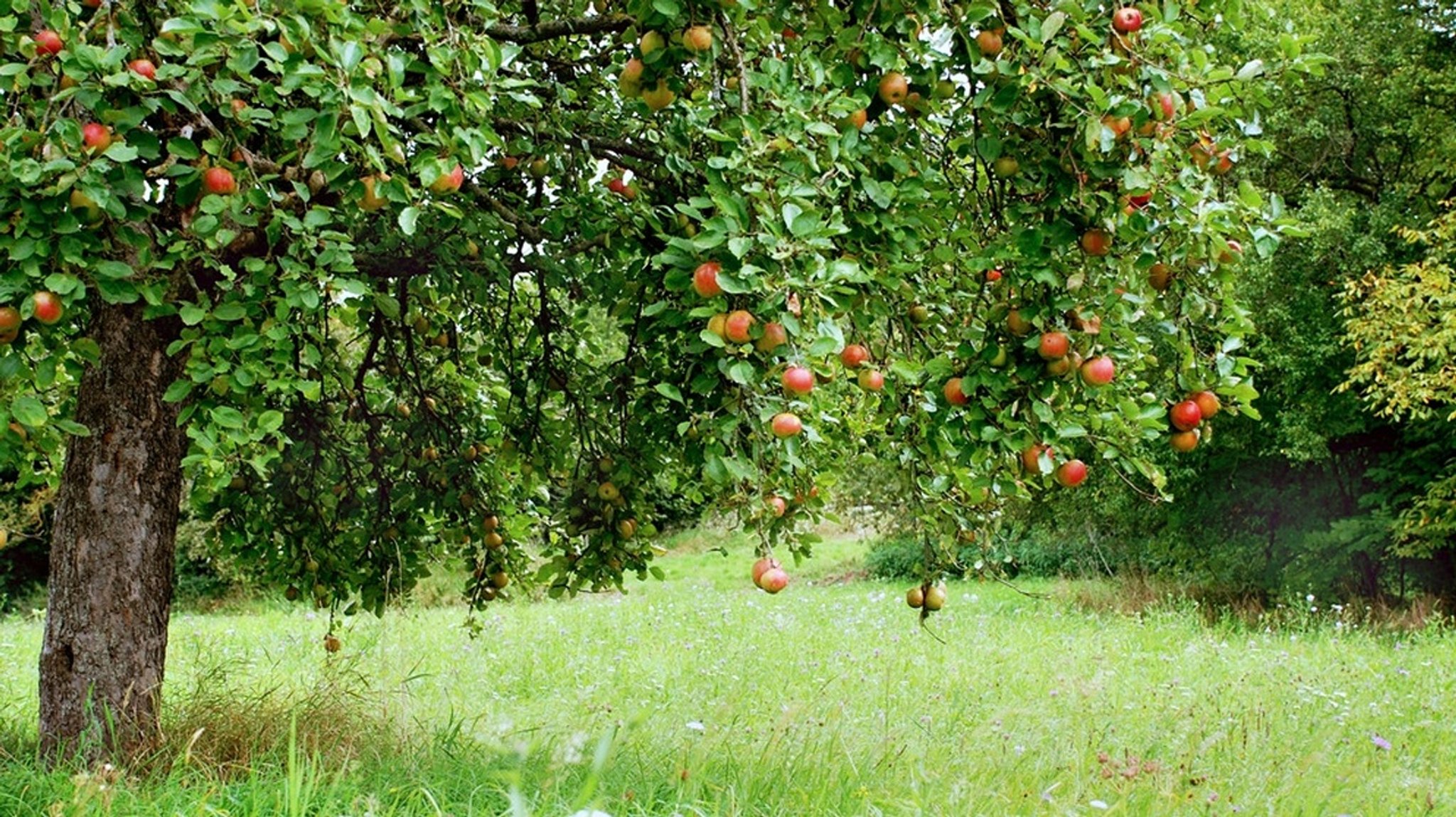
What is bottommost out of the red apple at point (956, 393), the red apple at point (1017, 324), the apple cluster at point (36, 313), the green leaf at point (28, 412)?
the green leaf at point (28, 412)

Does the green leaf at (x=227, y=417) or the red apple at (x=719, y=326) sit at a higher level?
the red apple at (x=719, y=326)

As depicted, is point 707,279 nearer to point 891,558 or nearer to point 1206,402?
point 1206,402

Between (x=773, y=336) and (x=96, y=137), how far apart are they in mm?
1483

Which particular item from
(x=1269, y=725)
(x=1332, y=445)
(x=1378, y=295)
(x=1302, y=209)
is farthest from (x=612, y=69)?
(x=1332, y=445)

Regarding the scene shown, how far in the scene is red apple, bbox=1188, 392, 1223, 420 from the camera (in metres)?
2.87

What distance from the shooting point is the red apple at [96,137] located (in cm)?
234

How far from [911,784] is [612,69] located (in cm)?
237

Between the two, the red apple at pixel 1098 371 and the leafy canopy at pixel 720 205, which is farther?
the red apple at pixel 1098 371

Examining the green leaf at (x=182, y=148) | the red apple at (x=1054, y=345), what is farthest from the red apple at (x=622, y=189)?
the red apple at (x=1054, y=345)

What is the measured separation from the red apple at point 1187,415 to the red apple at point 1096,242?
488mm

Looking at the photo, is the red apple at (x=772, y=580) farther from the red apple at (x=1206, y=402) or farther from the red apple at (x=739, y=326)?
the red apple at (x=1206, y=402)

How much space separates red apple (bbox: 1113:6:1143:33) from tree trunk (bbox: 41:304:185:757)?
9.16 feet

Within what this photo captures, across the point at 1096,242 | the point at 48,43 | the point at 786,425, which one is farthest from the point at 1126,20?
the point at 48,43

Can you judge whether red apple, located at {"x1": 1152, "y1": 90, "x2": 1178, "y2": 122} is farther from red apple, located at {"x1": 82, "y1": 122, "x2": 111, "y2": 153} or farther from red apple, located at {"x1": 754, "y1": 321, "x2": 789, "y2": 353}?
red apple, located at {"x1": 82, "y1": 122, "x2": 111, "y2": 153}
